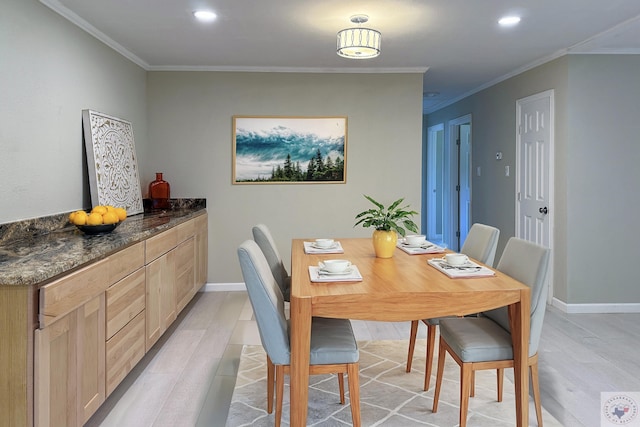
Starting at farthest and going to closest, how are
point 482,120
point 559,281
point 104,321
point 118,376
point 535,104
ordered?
point 482,120
point 535,104
point 559,281
point 118,376
point 104,321

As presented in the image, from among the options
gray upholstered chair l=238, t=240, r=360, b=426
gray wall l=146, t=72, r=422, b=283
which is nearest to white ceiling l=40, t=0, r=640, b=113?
gray wall l=146, t=72, r=422, b=283

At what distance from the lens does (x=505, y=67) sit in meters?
4.64

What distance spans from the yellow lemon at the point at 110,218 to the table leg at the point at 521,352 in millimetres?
2220

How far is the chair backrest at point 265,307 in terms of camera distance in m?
1.81

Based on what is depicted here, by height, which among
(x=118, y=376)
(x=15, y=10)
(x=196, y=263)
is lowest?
(x=118, y=376)

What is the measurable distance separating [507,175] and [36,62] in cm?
453

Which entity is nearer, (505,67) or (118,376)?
(118,376)

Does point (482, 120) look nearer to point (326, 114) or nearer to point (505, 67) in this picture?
point (505, 67)

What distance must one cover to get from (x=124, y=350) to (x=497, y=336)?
1.92 metres

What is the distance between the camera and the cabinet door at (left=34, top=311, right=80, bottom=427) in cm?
160

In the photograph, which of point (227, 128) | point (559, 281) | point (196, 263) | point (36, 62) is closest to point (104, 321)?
point (36, 62)

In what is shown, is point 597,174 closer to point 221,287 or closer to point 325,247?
point 325,247

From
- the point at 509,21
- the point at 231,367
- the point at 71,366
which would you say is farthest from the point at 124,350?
the point at 509,21

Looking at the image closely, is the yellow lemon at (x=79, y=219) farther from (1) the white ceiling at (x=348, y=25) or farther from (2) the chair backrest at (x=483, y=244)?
(2) the chair backrest at (x=483, y=244)
